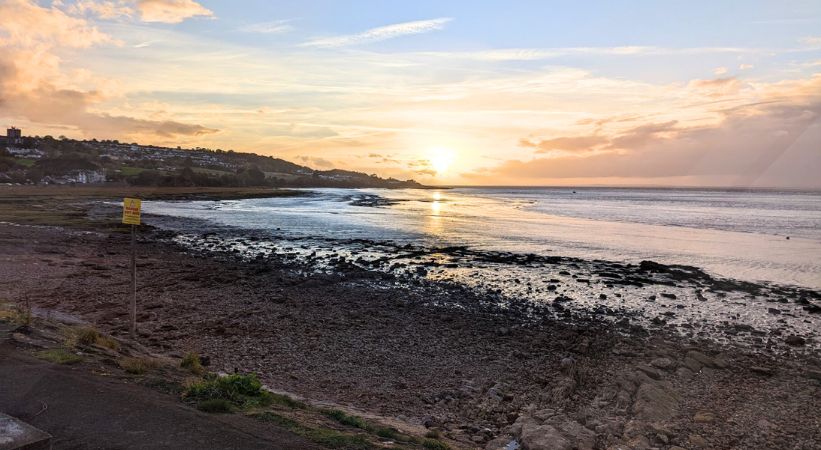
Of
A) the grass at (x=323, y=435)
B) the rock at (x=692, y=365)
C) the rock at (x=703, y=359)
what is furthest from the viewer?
the rock at (x=703, y=359)

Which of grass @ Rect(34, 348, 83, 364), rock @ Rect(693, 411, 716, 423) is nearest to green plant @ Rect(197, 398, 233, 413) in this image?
grass @ Rect(34, 348, 83, 364)

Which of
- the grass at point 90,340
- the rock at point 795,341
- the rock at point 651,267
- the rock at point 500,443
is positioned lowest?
the rock at point 500,443

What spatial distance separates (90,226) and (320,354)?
32277 millimetres

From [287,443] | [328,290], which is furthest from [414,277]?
[287,443]

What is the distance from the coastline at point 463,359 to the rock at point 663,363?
0.05 m

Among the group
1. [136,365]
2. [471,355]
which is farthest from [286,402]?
[471,355]

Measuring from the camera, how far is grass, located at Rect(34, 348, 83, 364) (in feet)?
25.8

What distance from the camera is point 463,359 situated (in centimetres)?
1136

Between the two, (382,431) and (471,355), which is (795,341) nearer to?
(471,355)

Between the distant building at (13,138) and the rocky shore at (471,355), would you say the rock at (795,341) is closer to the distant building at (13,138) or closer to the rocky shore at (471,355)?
the rocky shore at (471,355)

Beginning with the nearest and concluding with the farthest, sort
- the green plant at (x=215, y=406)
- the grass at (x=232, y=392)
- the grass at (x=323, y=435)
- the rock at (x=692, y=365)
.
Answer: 1. the grass at (x=323, y=435)
2. the green plant at (x=215, y=406)
3. the grass at (x=232, y=392)
4. the rock at (x=692, y=365)

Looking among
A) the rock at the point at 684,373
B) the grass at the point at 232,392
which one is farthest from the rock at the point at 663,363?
the grass at the point at 232,392

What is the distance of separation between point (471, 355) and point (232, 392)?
5961 mm

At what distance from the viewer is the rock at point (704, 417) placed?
27.4 feet
